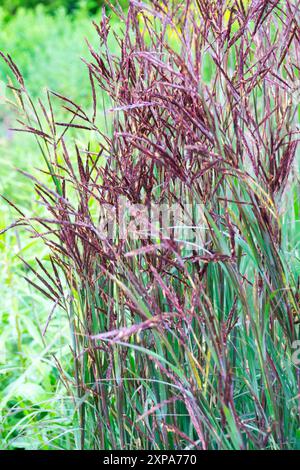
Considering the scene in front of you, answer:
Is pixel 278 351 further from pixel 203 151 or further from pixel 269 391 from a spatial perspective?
pixel 203 151

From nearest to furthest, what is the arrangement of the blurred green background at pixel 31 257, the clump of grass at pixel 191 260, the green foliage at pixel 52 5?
the clump of grass at pixel 191 260 → the blurred green background at pixel 31 257 → the green foliage at pixel 52 5

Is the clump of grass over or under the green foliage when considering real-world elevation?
under

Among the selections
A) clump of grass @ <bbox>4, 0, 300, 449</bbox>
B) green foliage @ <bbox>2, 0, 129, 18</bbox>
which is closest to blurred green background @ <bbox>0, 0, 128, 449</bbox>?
green foliage @ <bbox>2, 0, 129, 18</bbox>

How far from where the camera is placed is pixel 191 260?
168 centimetres

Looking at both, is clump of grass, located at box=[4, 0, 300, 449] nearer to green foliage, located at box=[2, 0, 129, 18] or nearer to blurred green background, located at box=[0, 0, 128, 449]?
blurred green background, located at box=[0, 0, 128, 449]

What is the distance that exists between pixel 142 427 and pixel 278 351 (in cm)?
40

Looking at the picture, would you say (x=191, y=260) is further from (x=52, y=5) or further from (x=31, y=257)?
(x=52, y=5)

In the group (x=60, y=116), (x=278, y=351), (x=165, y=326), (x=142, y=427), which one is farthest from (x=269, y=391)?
(x=60, y=116)

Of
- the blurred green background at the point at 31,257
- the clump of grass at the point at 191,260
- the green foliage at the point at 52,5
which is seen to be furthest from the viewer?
the green foliage at the point at 52,5

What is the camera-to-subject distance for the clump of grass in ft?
5.05

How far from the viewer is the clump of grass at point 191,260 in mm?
1538

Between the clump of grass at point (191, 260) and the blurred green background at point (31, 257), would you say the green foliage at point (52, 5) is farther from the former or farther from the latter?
the clump of grass at point (191, 260)

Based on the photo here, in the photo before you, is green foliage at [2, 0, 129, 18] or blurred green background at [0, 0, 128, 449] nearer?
Answer: blurred green background at [0, 0, 128, 449]

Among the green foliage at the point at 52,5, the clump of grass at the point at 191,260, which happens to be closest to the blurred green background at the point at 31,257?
the green foliage at the point at 52,5
